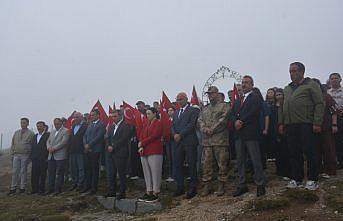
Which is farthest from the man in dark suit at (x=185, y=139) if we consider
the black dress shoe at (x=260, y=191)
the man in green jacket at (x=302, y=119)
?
the man in green jacket at (x=302, y=119)

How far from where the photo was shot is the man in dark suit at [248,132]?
634 centimetres

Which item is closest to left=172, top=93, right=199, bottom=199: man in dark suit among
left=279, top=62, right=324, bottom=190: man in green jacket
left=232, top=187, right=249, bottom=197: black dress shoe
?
left=232, top=187, right=249, bottom=197: black dress shoe

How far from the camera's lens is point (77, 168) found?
397 inches

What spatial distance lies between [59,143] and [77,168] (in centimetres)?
82

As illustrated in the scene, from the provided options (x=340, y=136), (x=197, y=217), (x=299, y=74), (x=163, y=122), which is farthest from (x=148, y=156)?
(x=340, y=136)

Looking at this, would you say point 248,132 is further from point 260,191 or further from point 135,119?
point 135,119

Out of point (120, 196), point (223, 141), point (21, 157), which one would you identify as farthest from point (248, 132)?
point (21, 157)

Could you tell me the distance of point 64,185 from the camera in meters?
10.9

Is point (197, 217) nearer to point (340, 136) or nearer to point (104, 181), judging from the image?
point (340, 136)

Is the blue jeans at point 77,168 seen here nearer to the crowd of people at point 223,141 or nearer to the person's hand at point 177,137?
the crowd of people at point 223,141

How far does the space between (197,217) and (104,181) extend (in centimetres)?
519

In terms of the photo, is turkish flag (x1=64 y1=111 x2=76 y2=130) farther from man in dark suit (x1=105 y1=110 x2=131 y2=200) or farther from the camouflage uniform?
the camouflage uniform

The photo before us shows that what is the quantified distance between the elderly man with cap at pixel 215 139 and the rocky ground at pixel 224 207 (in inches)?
13.5

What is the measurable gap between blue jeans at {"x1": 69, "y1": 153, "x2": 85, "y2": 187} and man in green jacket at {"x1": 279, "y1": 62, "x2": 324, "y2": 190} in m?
5.54
